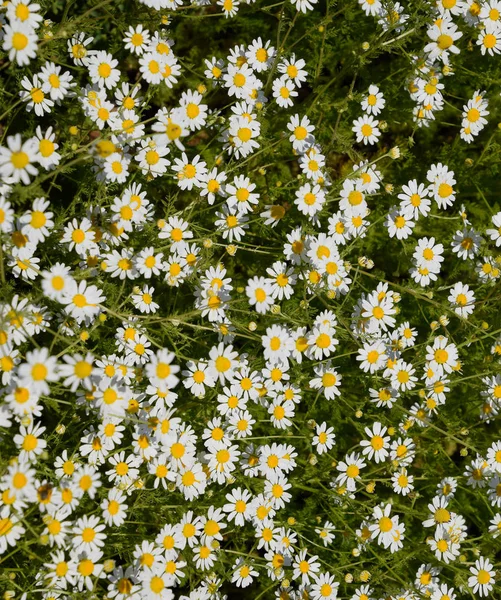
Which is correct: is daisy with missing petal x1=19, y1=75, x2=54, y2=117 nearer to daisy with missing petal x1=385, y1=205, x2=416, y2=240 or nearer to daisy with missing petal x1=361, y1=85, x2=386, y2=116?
daisy with missing petal x1=361, y1=85, x2=386, y2=116

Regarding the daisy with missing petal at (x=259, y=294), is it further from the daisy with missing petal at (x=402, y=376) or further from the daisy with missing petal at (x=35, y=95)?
the daisy with missing petal at (x=35, y=95)

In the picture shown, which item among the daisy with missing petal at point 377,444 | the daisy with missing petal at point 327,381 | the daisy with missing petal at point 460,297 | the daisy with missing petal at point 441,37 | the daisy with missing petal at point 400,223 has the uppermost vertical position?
the daisy with missing petal at point 441,37

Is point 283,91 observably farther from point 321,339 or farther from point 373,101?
point 321,339

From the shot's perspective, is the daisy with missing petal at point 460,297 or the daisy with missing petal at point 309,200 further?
the daisy with missing petal at point 460,297

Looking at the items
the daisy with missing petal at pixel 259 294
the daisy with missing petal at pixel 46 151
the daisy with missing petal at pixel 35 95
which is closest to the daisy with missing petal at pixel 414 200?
the daisy with missing petal at pixel 259 294

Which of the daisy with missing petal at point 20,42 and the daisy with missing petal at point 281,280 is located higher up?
the daisy with missing petal at point 20,42

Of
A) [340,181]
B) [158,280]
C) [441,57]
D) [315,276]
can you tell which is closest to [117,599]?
[158,280]

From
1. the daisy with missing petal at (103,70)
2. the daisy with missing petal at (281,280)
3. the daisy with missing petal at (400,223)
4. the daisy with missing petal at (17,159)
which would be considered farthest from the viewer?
the daisy with missing petal at (400,223)

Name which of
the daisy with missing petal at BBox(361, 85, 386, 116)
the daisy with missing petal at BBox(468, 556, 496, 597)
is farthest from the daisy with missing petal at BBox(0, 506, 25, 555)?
the daisy with missing petal at BBox(361, 85, 386, 116)

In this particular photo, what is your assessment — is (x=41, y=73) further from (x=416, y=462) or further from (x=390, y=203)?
(x=416, y=462)

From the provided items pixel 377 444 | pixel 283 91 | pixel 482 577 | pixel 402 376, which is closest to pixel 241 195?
pixel 283 91

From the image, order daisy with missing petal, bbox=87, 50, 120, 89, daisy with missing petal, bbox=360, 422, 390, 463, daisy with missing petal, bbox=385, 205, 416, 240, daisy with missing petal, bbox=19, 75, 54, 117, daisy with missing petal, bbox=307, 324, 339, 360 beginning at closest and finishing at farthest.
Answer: daisy with missing petal, bbox=19, 75, 54, 117 < daisy with missing petal, bbox=87, 50, 120, 89 < daisy with missing petal, bbox=307, 324, 339, 360 < daisy with missing petal, bbox=360, 422, 390, 463 < daisy with missing petal, bbox=385, 205, 416, 240

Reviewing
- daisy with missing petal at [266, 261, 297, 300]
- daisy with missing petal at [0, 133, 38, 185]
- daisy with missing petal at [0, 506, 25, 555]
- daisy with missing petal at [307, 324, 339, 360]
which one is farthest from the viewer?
daisy with missing petal at [266, 261, 297, 300]
